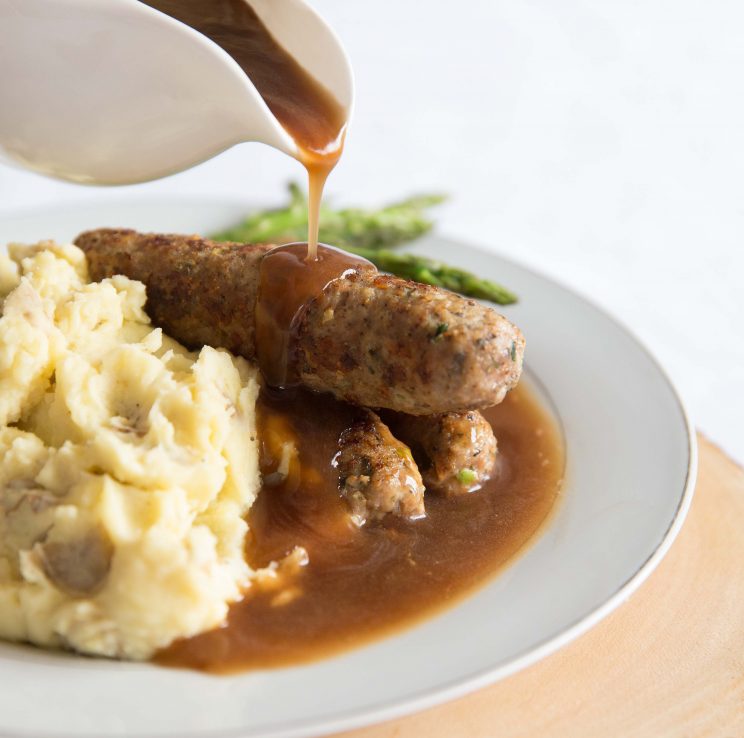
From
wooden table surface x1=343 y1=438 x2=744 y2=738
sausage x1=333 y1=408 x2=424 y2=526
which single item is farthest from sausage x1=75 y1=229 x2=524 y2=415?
wooden table surface x1=343 y1=438 x2=744 y2=738

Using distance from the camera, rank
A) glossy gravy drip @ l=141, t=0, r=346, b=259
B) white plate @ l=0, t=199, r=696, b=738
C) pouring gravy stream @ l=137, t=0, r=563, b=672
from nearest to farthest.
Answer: white plate @ l=0, t=199, r=696, b=738 < pouring gravy stream @ l=137, t=0, r=563, b=672 < glossy gravy drip @ l=141, t=0, r=346, b=259

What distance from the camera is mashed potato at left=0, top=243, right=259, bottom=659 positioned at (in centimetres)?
333

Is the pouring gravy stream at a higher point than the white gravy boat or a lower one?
lower

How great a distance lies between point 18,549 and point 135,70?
73.0 inches

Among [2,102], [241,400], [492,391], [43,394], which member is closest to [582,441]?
[492,391]

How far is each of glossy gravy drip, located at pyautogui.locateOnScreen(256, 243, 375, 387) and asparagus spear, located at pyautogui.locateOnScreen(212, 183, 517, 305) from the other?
1.62 metres

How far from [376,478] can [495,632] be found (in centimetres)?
91

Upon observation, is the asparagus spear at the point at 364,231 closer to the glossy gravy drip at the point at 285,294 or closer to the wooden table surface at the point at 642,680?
the glossy gravy drip at the point at 285,294

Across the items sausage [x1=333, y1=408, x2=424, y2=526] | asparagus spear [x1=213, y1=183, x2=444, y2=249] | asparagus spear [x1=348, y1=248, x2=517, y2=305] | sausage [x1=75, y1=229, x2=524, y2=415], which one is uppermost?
sausage [x1=75, y1=229, x2=524, y2=415]

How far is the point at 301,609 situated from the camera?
11.8 feet

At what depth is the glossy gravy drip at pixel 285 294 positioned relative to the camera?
4098 millimetres

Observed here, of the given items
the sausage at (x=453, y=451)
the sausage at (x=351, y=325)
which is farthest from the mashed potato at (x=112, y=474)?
the sausage at (x=453, y=451)

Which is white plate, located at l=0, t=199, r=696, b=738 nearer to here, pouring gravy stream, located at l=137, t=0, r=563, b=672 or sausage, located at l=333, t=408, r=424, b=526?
pouring gravy stream, located at l=137, t=0, r=563, b=672

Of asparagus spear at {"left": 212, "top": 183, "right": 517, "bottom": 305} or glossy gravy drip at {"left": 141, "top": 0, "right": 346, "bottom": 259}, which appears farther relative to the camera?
asparagus spear at {"left": 212, "top": 183, "right": 517, "bottom": 305}
